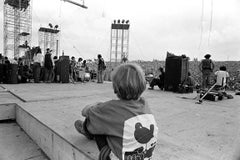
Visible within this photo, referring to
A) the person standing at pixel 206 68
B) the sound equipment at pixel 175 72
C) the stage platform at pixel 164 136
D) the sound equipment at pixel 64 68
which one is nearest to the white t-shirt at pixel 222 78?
the person standing at pixel 206 68

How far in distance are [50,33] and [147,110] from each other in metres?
26.3

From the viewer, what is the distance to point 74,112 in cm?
290

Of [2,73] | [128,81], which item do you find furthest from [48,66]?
[128,81]

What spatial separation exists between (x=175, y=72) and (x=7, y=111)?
5536 mm

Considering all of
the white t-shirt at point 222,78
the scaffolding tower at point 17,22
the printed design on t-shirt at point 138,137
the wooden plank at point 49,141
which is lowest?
the wooden plank at point 49,141

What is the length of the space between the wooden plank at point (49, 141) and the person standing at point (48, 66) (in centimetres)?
578

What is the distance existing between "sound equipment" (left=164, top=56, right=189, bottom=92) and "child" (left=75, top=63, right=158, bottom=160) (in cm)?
588

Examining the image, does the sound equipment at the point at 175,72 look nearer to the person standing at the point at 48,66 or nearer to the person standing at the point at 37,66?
the person standing at the point at 48,66

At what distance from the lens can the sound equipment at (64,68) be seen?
899 centimetres

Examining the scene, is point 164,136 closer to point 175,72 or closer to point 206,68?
point 175,72

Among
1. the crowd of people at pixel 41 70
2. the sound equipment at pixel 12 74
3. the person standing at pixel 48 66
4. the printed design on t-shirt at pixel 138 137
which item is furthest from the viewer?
the person standing at pixel 48 66

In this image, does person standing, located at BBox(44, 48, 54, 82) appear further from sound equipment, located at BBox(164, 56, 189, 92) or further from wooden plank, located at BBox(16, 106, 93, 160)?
wooden plank, located at BBox(16, 106, 93, 160)

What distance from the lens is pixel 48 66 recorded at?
847 centimetres

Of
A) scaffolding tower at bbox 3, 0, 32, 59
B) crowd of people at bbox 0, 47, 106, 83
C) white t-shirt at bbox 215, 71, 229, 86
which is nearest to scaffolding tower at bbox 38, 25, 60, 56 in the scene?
A: scaffolding tower at bbox 3, 0, 32, 59
